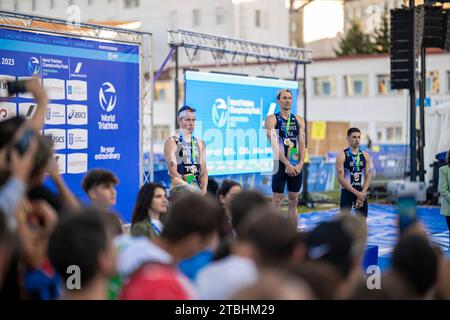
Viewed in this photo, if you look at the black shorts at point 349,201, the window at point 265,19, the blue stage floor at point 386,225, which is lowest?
the blue stage floor at point 386,225

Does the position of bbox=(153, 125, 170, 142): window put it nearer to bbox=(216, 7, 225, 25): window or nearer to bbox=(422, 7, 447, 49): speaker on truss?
bbox=(216, 7, 225, 25): window

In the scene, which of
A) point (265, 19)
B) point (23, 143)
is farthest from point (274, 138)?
point (265, 19)

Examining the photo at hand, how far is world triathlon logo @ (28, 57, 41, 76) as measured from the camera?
11633mm

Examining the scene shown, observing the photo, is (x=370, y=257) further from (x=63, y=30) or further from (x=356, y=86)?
(x=356, y=86)

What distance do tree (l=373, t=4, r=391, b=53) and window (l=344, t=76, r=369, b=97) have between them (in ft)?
36.8

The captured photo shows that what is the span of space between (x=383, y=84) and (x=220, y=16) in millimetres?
16148

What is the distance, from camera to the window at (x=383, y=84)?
4722 centimetres

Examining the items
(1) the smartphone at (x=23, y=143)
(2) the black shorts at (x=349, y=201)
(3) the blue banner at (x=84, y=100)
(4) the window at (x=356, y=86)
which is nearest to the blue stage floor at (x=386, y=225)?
(2) the black shorts at (x=349, y=201)

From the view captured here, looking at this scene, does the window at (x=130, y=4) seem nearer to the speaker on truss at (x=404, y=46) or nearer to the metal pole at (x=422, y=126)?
the metal pole at (x=422, y=126)

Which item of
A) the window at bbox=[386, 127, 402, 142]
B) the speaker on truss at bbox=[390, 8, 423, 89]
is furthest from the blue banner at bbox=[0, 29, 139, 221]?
the window at bbox=[386, 127, 402, 142]

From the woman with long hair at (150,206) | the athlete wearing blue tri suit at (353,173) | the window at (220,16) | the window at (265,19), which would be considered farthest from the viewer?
the window at (265,19)

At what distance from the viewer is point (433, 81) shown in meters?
44.9

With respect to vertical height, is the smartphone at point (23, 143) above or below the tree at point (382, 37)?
below
